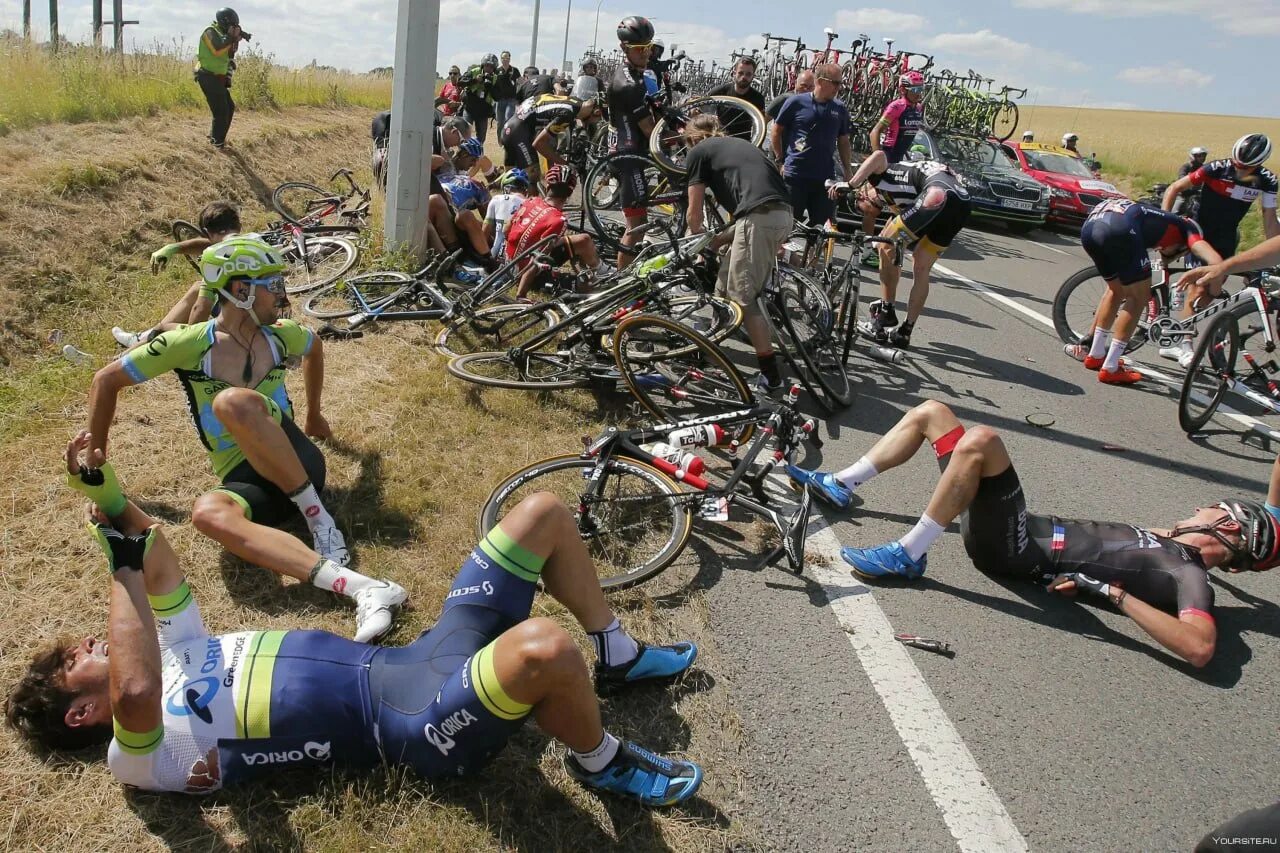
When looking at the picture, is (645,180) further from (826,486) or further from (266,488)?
(266,488)

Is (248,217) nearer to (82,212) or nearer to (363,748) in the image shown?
(82,212)

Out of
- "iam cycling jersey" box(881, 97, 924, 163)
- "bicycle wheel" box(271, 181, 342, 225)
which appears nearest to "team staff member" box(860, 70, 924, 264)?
"iam cycling jersey" box(881, 97, 924, 163)

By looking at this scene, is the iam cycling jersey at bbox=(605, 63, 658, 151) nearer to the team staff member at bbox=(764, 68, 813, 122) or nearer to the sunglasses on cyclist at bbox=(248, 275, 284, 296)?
the team staff member at bbox=(764, 68, 813, 122)

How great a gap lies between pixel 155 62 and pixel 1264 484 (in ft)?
58.1

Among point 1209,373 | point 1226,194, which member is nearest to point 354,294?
point 1209,373

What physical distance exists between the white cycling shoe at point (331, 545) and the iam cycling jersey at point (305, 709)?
103cm

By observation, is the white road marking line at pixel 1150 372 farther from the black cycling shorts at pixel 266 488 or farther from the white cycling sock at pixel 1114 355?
the black cycling shorts at pixel 266 488

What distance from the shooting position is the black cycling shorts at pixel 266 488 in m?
3.44

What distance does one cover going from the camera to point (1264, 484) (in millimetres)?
5211

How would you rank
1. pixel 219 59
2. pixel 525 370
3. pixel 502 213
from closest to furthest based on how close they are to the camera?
pixel 525 370 < pixel 502 213 < pixel 219 59

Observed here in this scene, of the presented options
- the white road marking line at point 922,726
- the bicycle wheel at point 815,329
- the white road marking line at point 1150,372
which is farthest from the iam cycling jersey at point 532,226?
the white road marking line at point 1150,372

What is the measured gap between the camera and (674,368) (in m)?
5.11

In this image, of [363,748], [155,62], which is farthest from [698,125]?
[155,62]

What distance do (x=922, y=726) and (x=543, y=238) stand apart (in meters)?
5.14
